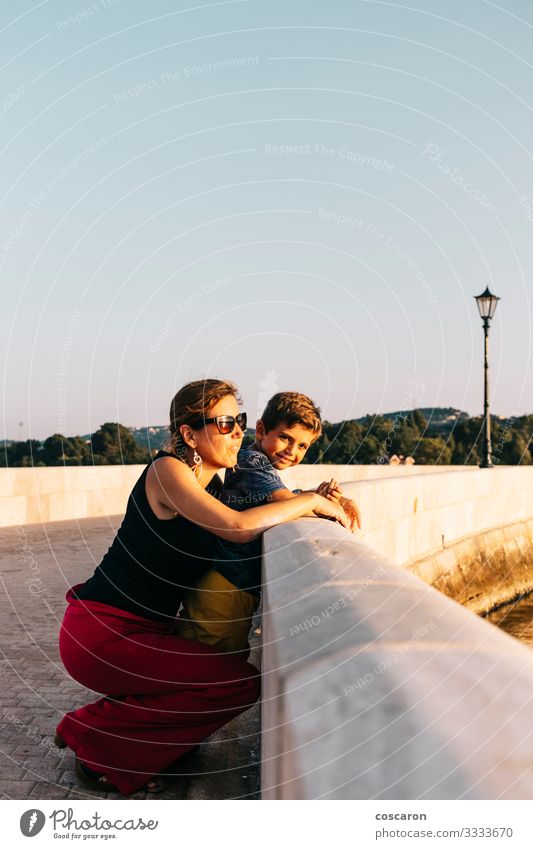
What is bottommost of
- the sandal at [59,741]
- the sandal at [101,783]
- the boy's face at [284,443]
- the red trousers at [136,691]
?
the sandal at [101,783]

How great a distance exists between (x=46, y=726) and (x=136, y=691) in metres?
0.88

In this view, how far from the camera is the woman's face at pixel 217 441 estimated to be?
3.19m

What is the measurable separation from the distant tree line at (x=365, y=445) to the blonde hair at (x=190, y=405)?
15cm

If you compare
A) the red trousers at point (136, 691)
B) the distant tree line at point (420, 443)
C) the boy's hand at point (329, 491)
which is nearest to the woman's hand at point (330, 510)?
the boy's hand at point (329, 491)

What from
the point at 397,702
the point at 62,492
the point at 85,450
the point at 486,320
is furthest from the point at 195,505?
the point at 85,450

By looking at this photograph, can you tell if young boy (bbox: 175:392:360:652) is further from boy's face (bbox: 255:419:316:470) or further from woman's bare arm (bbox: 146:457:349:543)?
woman's bare arm (bbox: 146:457:349:543)

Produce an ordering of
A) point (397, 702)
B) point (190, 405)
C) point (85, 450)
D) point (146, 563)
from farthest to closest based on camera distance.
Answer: point (85, 450), point (190, 405), point (146, 563), point (397, 702)

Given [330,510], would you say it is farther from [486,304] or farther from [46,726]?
[486,304]

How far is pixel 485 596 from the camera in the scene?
573 inches

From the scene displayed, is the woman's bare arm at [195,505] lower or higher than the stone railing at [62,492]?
higher

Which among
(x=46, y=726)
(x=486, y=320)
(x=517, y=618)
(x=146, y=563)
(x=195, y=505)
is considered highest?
(x=486, y=320)

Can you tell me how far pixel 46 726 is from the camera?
351 centimetres

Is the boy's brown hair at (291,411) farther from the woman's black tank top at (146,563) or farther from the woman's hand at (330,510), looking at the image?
the woman's black tank top at (146,563)

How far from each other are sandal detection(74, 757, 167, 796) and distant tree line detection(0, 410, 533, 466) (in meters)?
1.32
